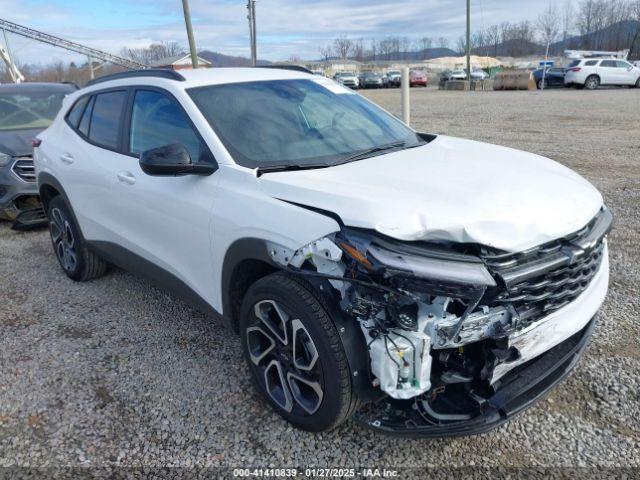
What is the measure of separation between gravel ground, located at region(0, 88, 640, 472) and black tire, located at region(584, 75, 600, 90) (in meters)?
29.5

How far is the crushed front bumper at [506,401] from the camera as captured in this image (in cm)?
218

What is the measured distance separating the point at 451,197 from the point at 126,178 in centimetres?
227

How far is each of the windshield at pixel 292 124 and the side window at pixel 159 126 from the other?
146 millimetres

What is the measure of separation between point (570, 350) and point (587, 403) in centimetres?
47

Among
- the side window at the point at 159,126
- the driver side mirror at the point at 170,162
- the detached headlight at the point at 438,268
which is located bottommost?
the detached headlight at the point at 438,268

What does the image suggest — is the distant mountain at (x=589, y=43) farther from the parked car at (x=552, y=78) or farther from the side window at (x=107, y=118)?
the side window at (x=107, y=118)

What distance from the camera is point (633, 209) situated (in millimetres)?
6188

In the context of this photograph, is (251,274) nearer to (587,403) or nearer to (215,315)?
(215,315)

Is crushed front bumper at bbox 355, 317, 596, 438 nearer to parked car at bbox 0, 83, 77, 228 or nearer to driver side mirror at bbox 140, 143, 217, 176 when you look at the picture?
driver side mirror at bbox 140, 143, 217, 176

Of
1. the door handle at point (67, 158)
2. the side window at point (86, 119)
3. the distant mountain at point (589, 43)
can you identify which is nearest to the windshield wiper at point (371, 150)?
the side window at point (86, 119)

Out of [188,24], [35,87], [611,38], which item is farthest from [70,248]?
[611,38]

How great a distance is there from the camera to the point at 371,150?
322 cm

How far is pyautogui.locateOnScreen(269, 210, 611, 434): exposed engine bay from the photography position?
6.70ft

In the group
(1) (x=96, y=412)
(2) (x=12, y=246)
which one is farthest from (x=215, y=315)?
(2) (x=12, y=246)
